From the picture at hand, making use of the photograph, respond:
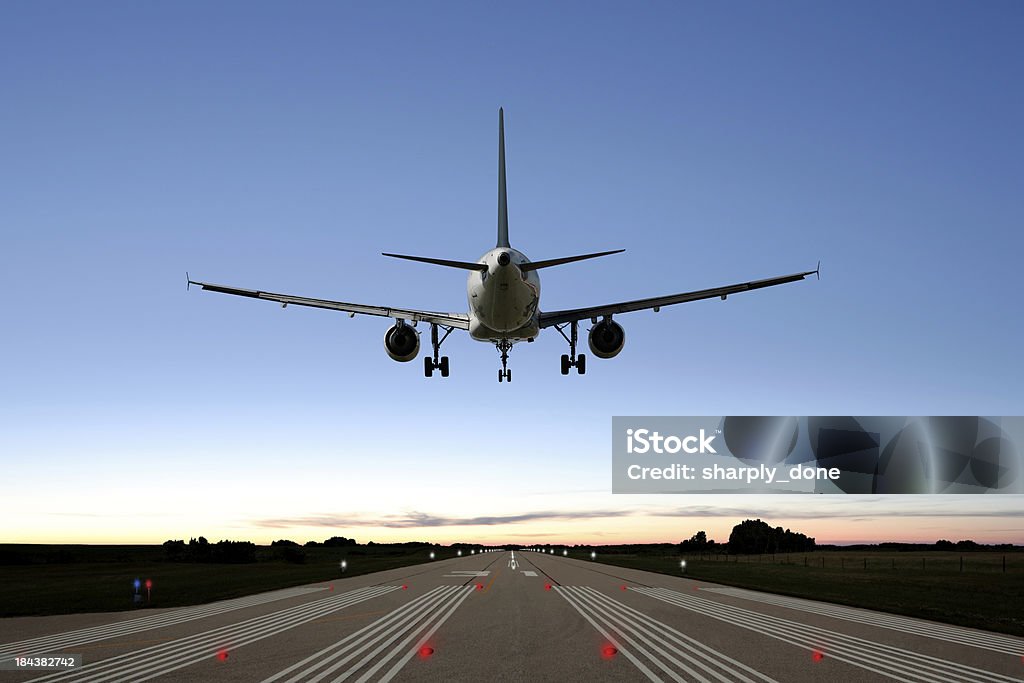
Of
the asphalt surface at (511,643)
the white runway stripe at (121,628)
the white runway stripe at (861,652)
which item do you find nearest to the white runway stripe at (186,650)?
the asphalt surface at (511,643)

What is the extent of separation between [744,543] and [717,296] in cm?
15869

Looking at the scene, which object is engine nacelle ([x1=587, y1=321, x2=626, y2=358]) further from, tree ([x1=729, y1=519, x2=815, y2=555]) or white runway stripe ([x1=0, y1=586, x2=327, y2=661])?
tree ([x1=729, y1=519, x2=815, y2=555])

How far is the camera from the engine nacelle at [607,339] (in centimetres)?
3431

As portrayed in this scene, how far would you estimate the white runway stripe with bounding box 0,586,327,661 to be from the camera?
20.6 m

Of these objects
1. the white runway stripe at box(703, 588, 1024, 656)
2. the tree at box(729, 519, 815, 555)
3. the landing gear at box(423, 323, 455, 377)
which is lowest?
the tree at box(729, 519, 815, 555)

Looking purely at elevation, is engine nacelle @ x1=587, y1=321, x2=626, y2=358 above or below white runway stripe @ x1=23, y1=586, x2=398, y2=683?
above

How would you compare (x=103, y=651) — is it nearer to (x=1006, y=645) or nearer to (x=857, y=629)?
(x=857, y=629)

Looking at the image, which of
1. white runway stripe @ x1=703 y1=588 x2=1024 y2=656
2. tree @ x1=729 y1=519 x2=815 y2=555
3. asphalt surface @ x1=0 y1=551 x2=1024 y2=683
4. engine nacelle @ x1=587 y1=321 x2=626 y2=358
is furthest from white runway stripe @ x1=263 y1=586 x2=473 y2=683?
tree @ x1=729 y1=519 x2=815 y2=555

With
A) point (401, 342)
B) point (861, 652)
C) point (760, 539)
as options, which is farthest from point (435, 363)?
point (760, 539)

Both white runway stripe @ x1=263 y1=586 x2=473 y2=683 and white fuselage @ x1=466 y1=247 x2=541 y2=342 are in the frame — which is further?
white fuselage @ x1=466 y1=247 x2=541 y2=342

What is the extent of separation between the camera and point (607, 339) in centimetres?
3428

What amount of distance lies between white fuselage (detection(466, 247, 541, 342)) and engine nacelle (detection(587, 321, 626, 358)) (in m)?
2.67

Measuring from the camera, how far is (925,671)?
662 inches

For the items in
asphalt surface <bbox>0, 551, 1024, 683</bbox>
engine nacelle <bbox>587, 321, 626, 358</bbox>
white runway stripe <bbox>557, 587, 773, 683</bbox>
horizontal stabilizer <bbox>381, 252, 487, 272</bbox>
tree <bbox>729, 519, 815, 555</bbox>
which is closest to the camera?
white runway stripe <bbox>557, 587, 773, 683</bbox>
